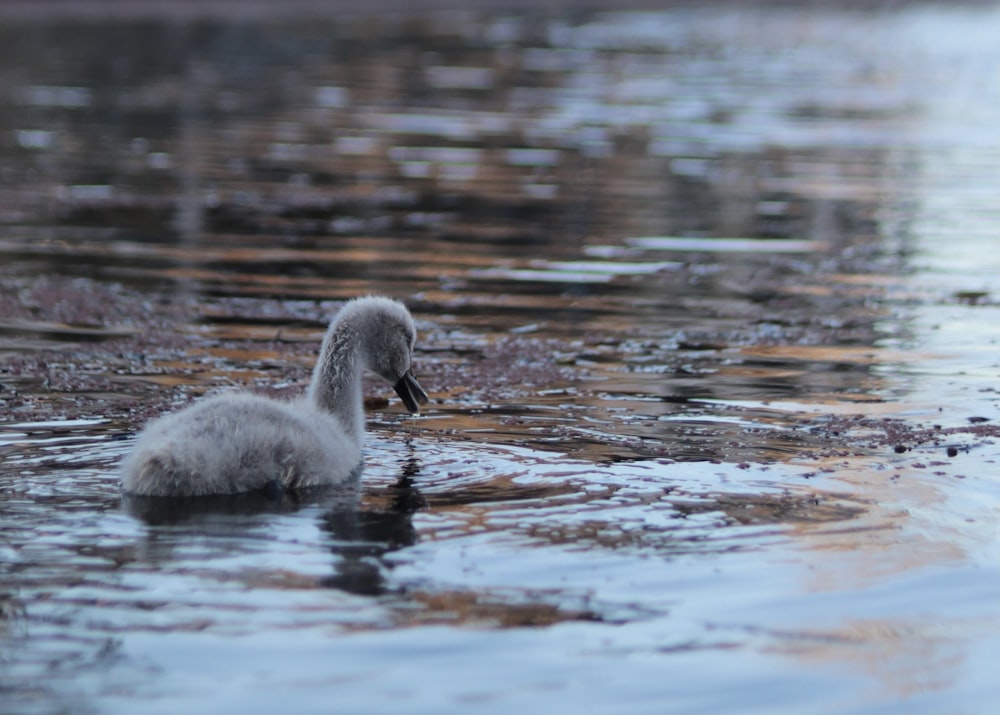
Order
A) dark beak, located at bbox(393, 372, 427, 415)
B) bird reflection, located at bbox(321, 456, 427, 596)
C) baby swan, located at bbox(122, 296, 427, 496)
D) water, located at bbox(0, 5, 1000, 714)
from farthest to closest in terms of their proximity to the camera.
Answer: dark beak, located at bbox(393, 372, 427, 415), baby swan, located at bbox(122, 296, 427, 496), bird reflection, located at bbox(321, 456, 427, 596), water, located at bbox(0, 5, 1000, 714)

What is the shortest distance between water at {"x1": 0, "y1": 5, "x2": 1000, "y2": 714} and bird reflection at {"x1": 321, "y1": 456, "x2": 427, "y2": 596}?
22 mm

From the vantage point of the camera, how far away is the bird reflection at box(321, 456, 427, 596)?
18.6 feet

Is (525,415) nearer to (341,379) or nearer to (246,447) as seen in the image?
(341,379)

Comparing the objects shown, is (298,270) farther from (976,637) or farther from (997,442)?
(976,637)

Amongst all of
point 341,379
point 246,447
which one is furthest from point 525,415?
point 246,447

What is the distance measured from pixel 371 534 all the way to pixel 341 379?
1.51 meters

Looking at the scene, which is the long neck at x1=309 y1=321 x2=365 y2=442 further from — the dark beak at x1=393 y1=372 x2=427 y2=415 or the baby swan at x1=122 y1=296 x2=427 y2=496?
the dark beak at x1=393 y1=372 x2=427 y2=415

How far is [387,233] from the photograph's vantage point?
1493cm

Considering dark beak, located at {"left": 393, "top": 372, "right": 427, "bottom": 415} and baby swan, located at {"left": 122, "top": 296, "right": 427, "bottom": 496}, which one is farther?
dark beak, located at {"left": 393, "top": 372, "right": 427, "bottom": 415}

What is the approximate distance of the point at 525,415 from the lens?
8375mm

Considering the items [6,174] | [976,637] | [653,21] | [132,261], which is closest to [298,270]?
[132,261]

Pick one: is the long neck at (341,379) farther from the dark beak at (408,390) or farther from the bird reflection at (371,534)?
→ the bird reflection at (371,534)

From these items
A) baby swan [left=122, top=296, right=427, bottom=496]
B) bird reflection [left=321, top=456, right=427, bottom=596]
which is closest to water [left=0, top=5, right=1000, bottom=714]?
bird reflection [left=321, top=456, right=427, bottom=596]

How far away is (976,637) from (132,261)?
9.11 metres
